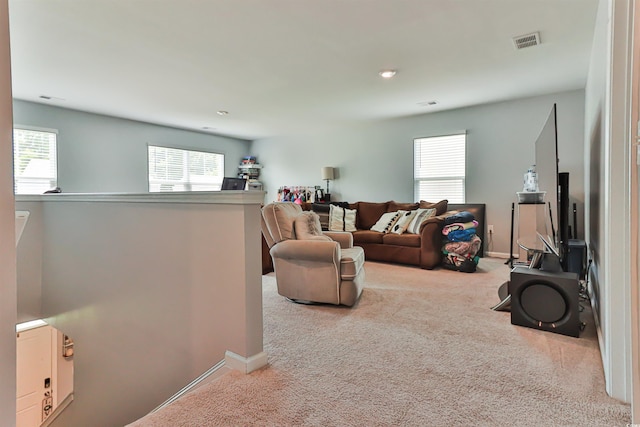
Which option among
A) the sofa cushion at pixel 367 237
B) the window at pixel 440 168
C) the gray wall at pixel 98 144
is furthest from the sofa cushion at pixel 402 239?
the gray wall at pixel 98 144

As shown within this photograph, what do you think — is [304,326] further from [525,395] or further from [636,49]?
[636,49]

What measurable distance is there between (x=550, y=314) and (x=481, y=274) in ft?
5.94

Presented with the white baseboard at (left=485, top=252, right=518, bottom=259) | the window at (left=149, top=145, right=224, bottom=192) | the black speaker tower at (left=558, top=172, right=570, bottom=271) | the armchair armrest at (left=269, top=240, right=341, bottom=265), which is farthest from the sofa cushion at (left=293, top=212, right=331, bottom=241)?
the window at (left=149, top=145, right=224, bottom=192)

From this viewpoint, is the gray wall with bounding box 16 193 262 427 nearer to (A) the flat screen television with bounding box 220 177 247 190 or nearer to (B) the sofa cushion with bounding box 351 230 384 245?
(A) the flat screen television with bounding box 220 177 247 190

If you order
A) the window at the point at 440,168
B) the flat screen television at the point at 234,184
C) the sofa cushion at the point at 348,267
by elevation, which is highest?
the window at the point at 440,168

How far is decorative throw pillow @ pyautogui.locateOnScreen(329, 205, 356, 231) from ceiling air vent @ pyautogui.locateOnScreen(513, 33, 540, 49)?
3248mm

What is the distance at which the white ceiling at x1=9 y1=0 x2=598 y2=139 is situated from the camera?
245 centimetres

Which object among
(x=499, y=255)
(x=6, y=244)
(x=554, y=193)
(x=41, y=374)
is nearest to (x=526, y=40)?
(x=554, y=193)

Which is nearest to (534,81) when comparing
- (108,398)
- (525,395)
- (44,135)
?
(525,395)

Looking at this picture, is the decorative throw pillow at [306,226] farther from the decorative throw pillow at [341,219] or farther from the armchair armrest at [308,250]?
the decorative throw pillow at [341,219]

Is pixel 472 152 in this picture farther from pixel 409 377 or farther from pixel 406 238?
pixel 409 377

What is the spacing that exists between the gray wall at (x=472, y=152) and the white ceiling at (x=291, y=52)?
35 centimetres

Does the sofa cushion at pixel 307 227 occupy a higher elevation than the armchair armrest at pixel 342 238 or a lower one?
higher

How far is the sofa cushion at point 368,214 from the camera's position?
219 inches
